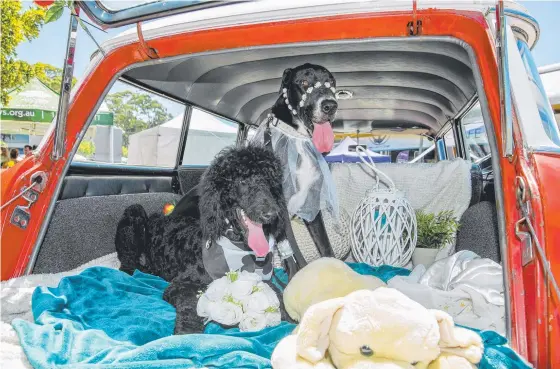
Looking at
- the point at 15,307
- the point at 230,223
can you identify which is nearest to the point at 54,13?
the point at 230,223

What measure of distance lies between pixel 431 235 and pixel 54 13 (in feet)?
7.81

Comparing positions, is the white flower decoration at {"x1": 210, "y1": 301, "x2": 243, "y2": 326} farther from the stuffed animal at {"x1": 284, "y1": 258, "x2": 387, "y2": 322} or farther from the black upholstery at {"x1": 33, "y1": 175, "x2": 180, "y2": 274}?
the black upholstery at {"x1": 33, "y1": 175, "x2": 180, "y2": 274}

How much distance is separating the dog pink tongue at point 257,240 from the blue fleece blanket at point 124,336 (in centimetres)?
32

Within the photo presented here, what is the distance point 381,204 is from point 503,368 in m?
1.52

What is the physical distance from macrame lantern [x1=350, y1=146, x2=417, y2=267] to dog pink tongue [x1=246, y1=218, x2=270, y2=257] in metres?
0.99

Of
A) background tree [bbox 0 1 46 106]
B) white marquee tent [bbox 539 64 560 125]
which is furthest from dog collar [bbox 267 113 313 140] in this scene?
background tree [bbox 0 1 46 106]

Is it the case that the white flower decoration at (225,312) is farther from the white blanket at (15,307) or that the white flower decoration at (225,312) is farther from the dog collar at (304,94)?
the dog collar at (304,94)

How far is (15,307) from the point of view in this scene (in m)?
1.78

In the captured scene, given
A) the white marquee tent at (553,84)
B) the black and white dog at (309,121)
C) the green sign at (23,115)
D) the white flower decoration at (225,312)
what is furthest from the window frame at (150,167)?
the green sign at (23,115)

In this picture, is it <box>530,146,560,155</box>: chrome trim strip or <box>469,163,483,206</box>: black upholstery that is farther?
<box>469,163,483,206</box>: black upholstery

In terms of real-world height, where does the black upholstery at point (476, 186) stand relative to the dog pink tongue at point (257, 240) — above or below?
above

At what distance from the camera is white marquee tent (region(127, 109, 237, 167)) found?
365 cm

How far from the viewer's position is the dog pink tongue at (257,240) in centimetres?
182

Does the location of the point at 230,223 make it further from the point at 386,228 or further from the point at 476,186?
the point at 476,186
